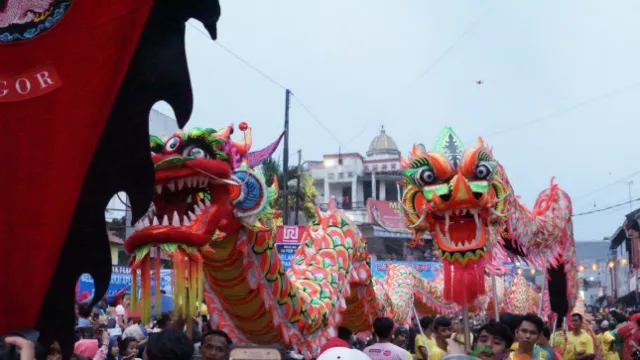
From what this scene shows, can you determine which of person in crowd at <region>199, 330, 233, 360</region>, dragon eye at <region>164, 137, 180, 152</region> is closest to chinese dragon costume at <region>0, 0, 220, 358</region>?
person in crowd at <region>199, 330, 233, 360</region>

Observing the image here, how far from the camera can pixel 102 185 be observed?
346 cm

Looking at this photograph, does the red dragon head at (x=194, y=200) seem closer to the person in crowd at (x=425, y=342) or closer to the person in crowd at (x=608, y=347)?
the person in crowd at (x=425, y=342)

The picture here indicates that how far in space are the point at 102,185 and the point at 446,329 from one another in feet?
12.7

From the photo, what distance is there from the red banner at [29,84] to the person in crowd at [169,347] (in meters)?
1.16

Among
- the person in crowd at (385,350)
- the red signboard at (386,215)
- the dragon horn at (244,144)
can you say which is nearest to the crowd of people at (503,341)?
the person in crowd at (385,350)

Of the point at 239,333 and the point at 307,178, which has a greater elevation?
the point at 307,178

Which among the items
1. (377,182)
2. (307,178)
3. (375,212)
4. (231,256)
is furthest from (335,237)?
(377,182)

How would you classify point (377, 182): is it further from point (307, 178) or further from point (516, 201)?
point (516, 201)

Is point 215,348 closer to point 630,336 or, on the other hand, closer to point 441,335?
point 441,335

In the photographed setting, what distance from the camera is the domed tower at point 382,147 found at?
43094 mm

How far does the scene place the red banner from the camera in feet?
10.6

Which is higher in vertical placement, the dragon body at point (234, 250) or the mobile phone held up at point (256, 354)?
the dragon body at point (234, 250)

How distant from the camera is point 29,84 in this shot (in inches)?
128

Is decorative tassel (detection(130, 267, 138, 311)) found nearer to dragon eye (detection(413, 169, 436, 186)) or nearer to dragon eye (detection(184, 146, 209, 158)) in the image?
dragon eye (detection(184, 146, 209, 158))
